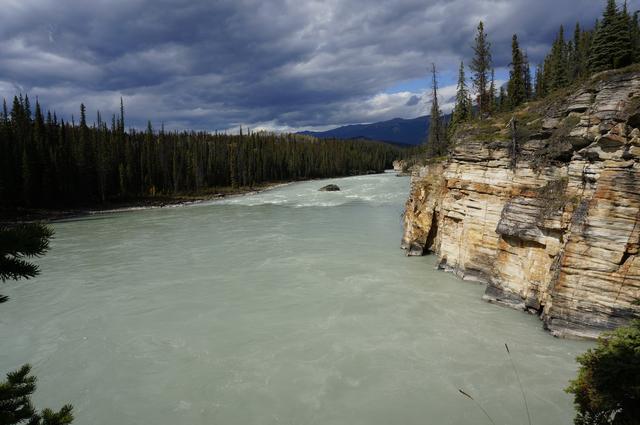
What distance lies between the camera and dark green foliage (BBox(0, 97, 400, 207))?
2332 inches

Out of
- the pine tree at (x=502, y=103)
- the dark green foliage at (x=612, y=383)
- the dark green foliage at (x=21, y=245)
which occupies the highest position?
the pine tree at (x=502, y=103)

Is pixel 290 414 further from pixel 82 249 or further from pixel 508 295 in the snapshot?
pixel 82 249

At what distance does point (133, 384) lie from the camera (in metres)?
11.2

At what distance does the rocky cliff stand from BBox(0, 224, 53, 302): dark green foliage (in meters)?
13.7

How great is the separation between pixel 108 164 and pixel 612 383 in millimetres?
79088

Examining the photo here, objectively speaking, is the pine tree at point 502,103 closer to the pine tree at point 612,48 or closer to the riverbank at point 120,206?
the pine tree at point 612,48

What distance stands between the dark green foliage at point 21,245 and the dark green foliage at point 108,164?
62.4 metres

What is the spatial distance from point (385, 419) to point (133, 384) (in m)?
7.43

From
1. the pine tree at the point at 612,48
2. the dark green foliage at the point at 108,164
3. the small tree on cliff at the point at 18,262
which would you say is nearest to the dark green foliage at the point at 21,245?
the small tree on cliff at the point at 18,262

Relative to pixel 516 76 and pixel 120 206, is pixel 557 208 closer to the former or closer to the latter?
pixel 516 76

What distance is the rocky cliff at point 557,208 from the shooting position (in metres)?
11.6

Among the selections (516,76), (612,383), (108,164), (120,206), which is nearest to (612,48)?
(516,76)

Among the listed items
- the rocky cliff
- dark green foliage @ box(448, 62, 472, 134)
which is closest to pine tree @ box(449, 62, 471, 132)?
dark green foliage @ box(448, 62, 472, 134)

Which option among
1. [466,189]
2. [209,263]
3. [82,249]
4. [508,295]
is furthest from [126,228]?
[508,295]
